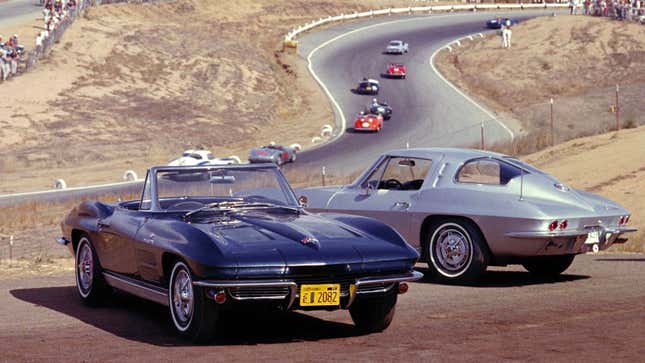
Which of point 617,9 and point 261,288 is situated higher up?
point 617,9

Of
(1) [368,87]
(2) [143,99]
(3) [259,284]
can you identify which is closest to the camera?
(3) [259,284]

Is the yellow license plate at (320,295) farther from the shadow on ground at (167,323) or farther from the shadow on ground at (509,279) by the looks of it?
the shadow on ground at (509,279)

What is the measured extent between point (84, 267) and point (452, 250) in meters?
4.15

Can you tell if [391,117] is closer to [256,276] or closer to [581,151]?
[581,151]

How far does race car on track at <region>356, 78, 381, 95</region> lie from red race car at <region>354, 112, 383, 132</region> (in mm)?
9258

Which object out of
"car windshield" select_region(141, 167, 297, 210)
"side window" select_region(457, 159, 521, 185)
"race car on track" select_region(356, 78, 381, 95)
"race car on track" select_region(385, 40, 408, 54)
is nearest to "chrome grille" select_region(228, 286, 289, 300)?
"car windshield" select_region(141, 167, 297, 210)

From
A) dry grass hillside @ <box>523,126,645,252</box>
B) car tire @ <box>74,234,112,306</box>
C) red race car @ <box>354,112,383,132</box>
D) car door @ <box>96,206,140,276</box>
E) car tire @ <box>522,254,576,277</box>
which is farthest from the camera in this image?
red race car @ <box>354,112,383,132</box>

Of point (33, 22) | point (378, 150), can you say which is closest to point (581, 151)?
point (378, 150)

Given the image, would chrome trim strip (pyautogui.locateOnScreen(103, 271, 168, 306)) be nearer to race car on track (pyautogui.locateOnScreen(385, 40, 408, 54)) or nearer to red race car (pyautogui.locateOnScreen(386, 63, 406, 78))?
red race car (pyautogui.locateOnScreen(386, 63, 406, 78))

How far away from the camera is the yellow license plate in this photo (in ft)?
28.4

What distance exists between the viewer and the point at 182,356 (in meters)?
8.33

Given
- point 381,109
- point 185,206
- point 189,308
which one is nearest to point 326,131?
point 381,109

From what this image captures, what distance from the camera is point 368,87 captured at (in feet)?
209

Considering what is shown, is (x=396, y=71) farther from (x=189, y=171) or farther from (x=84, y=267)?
(x=189, y=171)
